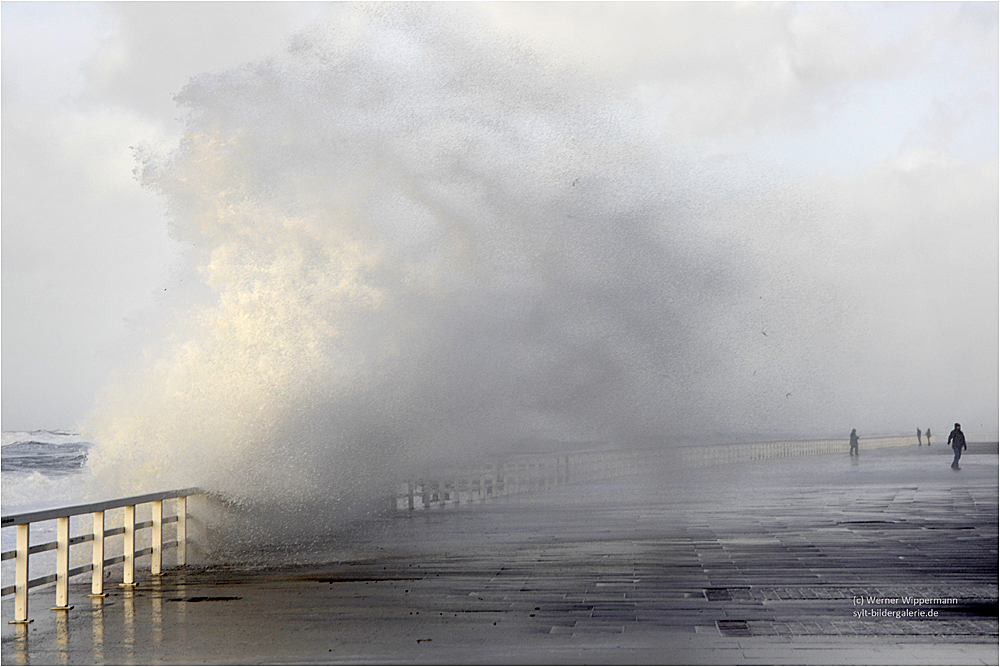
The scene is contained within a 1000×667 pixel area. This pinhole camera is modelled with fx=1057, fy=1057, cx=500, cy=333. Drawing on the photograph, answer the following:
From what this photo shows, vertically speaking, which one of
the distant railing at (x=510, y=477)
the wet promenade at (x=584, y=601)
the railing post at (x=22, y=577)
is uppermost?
the distant railing at (x=510, y=477)

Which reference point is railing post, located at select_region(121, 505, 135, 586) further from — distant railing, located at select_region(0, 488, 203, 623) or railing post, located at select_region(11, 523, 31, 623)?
railing post, located at select_region(11, 523, 31, 623)

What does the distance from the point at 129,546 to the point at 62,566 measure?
1.45 metres

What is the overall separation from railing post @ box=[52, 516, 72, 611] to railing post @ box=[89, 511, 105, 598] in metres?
0.62

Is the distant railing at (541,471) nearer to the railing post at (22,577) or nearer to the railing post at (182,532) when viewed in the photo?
the railing post at (182,532)

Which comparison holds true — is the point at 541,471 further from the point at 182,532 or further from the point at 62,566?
the point at 62,566

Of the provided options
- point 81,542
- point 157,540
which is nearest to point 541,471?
point 157,540

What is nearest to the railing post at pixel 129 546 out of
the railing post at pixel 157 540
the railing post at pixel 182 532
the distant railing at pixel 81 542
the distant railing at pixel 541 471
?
the distant railing at pixel 81 542

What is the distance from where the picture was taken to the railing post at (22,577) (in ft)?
28.7

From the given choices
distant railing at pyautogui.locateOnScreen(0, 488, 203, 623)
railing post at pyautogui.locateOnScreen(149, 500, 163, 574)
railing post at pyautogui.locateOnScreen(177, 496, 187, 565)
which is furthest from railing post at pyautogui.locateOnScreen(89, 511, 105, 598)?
railing post at pyautogui.locateOnScreen(177, 496, 187, 565)

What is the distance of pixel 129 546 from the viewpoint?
10.9 metres

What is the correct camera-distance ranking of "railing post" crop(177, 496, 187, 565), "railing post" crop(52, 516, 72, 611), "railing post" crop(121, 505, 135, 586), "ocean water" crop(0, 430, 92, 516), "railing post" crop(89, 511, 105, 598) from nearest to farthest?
1. "railing post" crop(52, 516, 72, 611)
2. "railing post" crop(89, 511, 105, 598)
3. "railing post" crop(121, 505, 135, 586)
4. "railing post" crop(177, 496, 187, 565)
5. "ocean water" crop(0, 430, 92, 516)

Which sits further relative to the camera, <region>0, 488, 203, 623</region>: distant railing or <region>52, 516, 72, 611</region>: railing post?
<region>52, 516, 72, 611</region>: railing post

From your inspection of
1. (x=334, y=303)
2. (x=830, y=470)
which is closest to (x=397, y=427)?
(x=334, y=303)

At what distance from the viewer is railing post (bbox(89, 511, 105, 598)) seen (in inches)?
399
